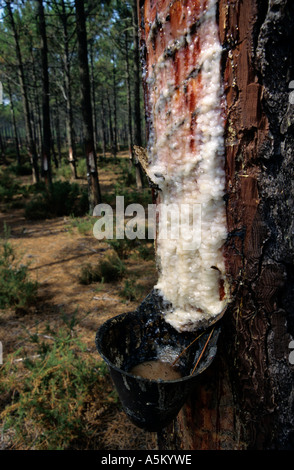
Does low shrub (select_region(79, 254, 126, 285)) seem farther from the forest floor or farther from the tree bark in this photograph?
the tree bark

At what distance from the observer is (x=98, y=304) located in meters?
3.59

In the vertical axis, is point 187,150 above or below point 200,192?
above

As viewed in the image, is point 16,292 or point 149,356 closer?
point 149,356

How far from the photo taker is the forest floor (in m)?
1.98

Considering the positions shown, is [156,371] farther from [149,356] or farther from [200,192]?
[200,192]

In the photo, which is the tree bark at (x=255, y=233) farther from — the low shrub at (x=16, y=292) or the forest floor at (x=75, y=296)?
the low shrub at (x=16, y=292)

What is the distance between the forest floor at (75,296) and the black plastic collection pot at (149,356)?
113cm

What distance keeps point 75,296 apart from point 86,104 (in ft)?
15.2

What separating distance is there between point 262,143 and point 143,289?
3.04 meters

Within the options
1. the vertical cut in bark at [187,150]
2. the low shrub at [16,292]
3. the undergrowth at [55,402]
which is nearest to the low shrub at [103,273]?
the low shrub at [16,292]

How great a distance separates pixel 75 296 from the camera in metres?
3.80

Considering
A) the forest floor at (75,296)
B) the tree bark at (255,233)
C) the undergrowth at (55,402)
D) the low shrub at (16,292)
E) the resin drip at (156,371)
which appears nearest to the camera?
the tree bark at (255,233)

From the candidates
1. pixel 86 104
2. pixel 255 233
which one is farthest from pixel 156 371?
pixel 86 104

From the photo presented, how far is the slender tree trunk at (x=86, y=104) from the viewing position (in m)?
6.12
